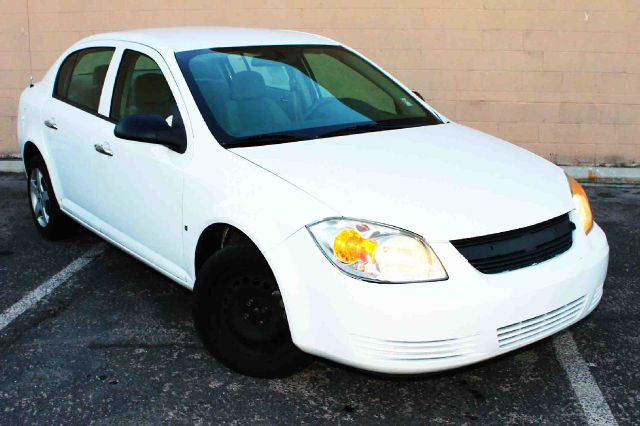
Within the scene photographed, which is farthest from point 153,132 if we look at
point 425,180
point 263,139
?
point 425,180

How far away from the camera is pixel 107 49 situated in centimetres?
504

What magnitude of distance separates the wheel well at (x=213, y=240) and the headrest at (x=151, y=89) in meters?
0.87

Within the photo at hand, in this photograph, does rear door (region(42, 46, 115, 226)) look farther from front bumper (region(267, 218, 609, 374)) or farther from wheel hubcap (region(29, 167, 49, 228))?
front bumper (region(267, 218, 609, 374))

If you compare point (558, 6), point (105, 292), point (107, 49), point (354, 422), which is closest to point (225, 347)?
point (354, 422)

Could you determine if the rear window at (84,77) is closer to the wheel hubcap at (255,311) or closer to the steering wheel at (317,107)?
the steering wheel at (317,107)

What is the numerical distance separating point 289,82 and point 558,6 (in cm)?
458

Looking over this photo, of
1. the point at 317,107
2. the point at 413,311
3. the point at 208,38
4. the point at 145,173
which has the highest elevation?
the point at 208,38

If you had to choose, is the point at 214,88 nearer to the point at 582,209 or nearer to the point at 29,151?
the point at 582,209

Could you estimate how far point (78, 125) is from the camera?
4.95 meters

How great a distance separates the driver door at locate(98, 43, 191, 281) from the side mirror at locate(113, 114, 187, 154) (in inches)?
2.6

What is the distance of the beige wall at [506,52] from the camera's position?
805 cm

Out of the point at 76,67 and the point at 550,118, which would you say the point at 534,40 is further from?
the point at 76,67

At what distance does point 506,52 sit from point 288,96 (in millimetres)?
4439

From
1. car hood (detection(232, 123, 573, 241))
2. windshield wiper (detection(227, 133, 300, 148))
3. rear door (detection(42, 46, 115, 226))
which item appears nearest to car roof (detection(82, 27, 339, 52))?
rear door (detection(42, 46, 115, 226))
